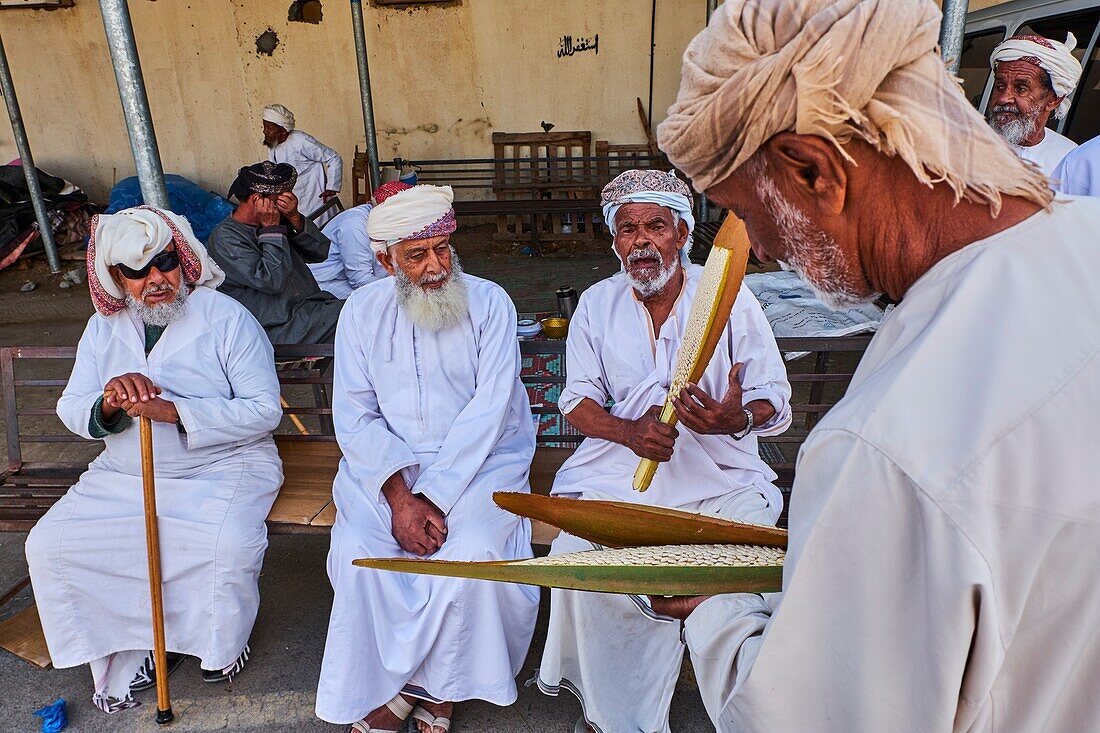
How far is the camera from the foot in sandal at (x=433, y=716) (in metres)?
2.52

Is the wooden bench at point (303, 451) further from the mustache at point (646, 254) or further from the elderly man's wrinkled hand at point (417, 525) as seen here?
the mustache at point (646, 254)

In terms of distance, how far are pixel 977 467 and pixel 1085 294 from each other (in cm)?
23

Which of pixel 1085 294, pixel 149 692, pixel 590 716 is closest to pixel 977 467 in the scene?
pixel 1085 294

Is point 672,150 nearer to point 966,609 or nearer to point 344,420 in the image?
point 966,609

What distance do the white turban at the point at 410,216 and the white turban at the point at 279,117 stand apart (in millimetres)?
5592

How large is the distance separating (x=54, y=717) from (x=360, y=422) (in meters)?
1.44

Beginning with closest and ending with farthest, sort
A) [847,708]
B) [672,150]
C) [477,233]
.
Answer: [847,708]
[672,150]
[477,233]

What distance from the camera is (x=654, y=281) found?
2.68 metres

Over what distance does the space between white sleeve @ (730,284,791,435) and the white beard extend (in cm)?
147

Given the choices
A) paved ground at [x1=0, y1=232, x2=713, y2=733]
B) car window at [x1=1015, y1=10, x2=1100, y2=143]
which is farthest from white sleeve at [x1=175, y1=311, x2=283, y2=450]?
car window at [x1=1015, y1=10, x2=1100, y2=143]

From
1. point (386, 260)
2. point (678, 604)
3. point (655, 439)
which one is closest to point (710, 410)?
point (655, 439)

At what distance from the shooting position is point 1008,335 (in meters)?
0.77

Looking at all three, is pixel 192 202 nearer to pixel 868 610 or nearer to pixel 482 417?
pixel 482 417

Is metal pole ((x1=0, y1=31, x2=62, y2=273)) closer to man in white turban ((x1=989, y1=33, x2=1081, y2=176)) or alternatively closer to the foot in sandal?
the foot in sandal
